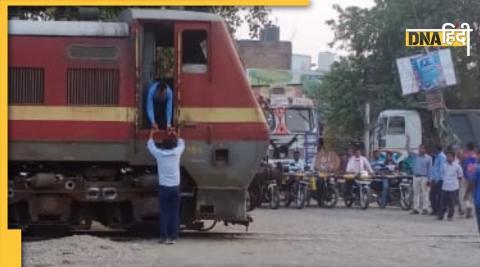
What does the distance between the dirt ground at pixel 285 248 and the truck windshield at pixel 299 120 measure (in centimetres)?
852

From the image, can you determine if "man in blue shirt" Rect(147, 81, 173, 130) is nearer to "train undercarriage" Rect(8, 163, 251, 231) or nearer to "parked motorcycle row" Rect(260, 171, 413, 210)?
"train undercarriage" Rect(8, 163, 251, 231)

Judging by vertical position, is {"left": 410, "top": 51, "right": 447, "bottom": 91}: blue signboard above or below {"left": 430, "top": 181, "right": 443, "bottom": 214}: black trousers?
above

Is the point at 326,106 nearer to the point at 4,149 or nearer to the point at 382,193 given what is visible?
the point at 382,193

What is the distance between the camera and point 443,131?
30.5m

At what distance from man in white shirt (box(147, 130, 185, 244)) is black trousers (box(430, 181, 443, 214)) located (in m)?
8.69

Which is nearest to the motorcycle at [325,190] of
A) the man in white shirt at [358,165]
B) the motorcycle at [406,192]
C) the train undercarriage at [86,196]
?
the man in white shirt at [358,165]

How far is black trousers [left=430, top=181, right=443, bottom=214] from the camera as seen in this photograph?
20017 millimetres

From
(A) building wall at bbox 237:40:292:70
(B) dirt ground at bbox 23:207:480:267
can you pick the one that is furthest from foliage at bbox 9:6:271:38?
(A) building wall at bbox 237:40:292:70

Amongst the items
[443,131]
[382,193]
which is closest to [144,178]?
[382,193]

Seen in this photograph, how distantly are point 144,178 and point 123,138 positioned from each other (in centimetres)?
72

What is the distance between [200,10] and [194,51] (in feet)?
7.33

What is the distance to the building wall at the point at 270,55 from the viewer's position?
57.6m

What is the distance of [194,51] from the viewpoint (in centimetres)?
1367

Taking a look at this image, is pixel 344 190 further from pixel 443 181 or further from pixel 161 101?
pixel 161 101
